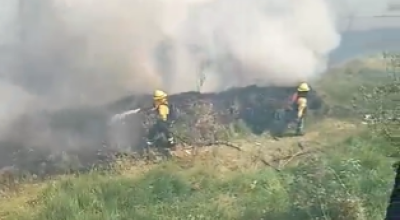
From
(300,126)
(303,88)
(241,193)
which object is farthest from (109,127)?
(241,193)

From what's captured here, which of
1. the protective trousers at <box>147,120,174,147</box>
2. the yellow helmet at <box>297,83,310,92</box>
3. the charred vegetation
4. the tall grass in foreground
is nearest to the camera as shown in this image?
the tall grass in foreground

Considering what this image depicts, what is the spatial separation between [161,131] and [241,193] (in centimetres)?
315

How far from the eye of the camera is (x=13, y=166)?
11164mm

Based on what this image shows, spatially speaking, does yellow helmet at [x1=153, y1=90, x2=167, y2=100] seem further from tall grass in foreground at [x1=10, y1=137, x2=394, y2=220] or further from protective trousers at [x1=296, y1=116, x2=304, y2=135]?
protective trousers at [x1=296, y1=116, x2=304, y2=135]

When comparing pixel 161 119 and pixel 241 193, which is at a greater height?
pixel 161 119

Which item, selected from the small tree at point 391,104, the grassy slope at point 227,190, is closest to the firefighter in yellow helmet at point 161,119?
the grassy slope at point 227,190

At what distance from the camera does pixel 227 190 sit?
9156 mm

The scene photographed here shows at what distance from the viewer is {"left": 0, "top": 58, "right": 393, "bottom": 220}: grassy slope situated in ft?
25.3

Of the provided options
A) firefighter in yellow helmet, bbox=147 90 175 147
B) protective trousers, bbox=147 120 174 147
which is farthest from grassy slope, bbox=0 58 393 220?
firefighter in yellow helmet, bbox=147 90 175 147

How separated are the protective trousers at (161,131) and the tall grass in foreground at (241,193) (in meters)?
1.45

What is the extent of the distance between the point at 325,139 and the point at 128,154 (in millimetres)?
3319

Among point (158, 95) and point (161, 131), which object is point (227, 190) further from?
point (158, 95)

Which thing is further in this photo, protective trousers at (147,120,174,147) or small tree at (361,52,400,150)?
protective trousers at (147,120,174,147)

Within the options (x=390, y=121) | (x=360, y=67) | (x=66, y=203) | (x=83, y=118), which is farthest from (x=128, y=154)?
(x=360, y=67)
